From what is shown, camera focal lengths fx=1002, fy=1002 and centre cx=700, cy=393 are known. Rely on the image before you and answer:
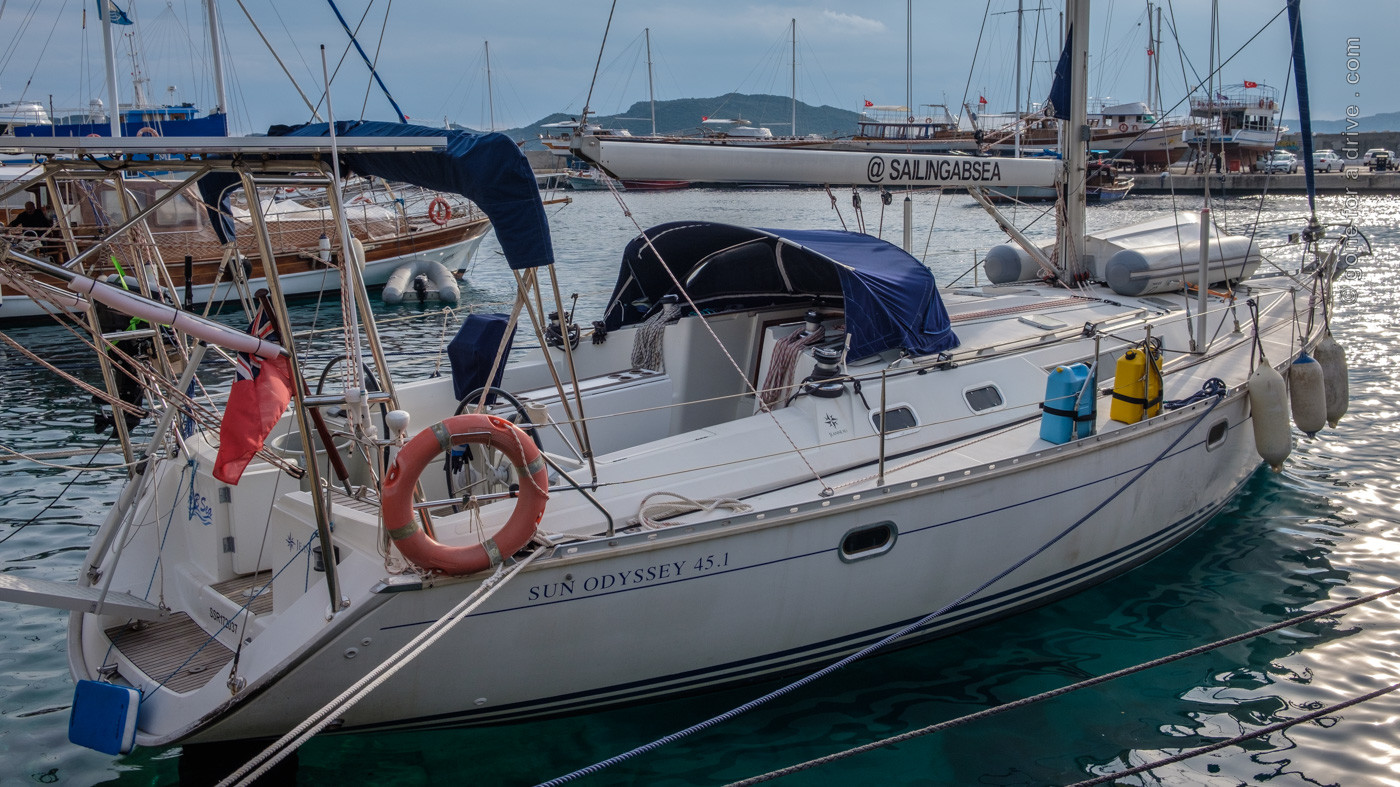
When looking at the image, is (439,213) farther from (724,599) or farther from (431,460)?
(431,460)

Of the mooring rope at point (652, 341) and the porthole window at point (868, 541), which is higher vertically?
the mooring rope at point (652, 341)

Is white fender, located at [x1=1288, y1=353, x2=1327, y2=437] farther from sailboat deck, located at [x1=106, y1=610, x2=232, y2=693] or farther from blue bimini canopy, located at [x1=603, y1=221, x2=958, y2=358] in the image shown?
sailboat deck, located at [x1=106, y1=610, x2=232, y2=693]

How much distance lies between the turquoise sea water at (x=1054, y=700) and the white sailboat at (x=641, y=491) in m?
0.28

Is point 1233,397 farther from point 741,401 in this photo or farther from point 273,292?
point 273,292

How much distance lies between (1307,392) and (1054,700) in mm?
4582

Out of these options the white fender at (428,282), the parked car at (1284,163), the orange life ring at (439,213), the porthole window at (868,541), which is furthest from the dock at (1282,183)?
the porthole window at (868,541)

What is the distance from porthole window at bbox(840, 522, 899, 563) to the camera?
256 inches

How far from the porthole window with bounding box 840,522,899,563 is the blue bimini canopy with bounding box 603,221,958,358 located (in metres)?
1.64

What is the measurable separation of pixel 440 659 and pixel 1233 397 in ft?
22.5

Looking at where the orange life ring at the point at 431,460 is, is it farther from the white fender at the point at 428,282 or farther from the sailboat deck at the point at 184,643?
the white fender at the point at 428,282

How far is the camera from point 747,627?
6.37 m

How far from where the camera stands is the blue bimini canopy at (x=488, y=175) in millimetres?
5484

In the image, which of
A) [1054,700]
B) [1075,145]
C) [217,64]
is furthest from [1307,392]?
[217,64]

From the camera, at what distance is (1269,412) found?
842 cm
